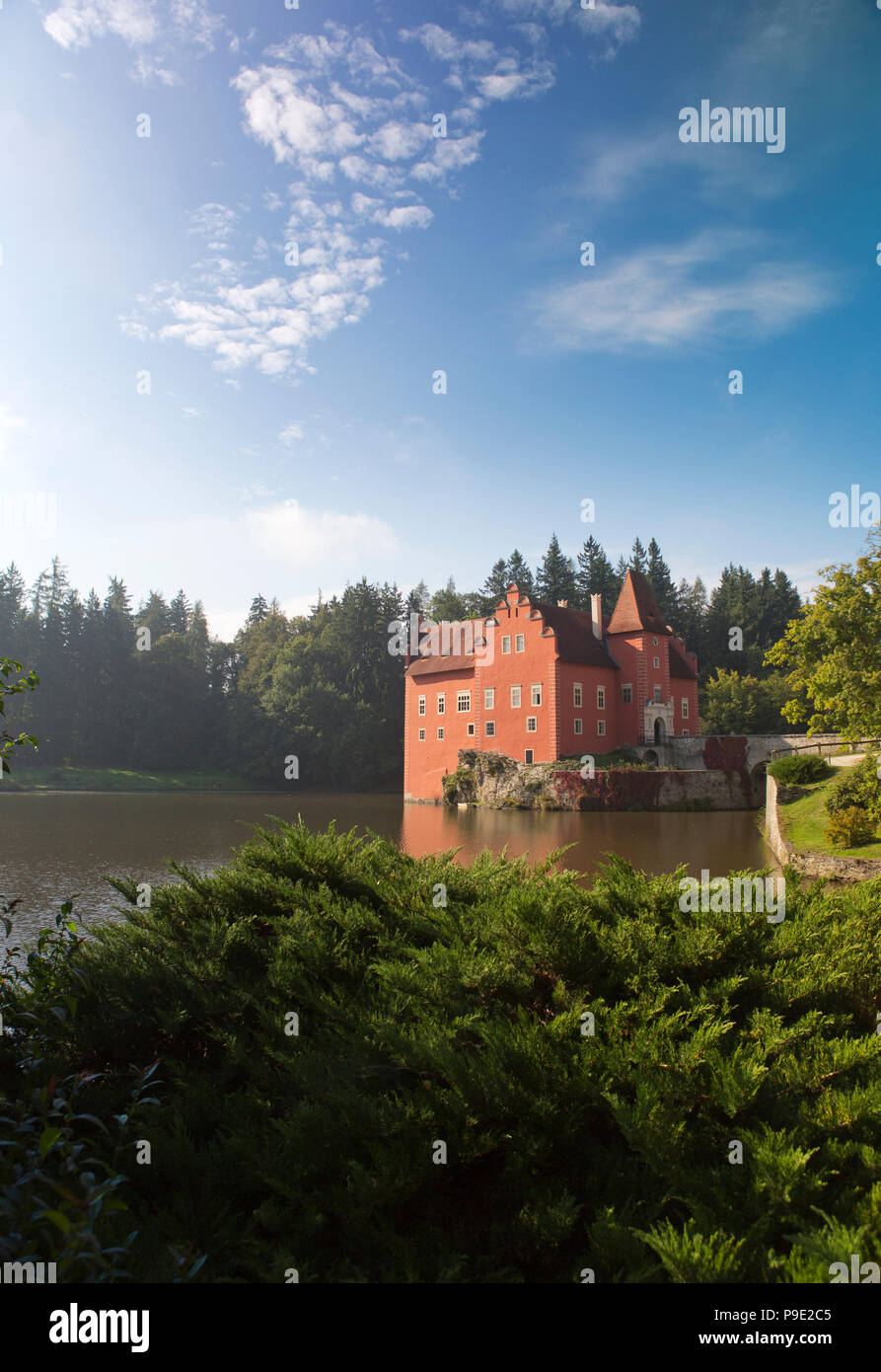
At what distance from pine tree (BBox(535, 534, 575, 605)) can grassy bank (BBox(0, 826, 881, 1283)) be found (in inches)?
3328

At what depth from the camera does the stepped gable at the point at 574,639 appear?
157 feet

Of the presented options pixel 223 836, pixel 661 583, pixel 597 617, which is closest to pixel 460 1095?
pixel 223 836

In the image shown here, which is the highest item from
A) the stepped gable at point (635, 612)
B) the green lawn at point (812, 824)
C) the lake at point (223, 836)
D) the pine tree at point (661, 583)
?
the pine tree at point (661, 583)

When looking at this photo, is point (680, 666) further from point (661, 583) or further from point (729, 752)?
point (661, 583)

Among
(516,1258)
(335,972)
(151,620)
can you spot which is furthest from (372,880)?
(151,620)

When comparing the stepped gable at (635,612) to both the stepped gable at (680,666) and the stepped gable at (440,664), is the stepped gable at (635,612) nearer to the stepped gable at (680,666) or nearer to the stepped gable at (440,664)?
the stepped gable at (680,666)

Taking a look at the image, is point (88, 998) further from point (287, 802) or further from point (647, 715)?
point (647, 715)

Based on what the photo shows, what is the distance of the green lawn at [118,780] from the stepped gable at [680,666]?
35612mm

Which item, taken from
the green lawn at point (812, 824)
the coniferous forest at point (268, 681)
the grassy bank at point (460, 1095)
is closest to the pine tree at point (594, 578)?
the coniferous forest at point (268, 681)

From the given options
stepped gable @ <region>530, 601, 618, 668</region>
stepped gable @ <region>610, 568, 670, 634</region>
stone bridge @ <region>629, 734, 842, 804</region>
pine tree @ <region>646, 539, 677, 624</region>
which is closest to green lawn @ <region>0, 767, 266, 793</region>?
stepped gable @ <region>530, 601, 618, 668</region>

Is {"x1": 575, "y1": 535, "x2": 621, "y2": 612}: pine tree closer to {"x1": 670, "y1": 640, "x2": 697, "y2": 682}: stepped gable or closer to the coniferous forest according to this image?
the coniferous forest

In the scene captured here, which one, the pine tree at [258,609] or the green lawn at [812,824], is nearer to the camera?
the green lawn at [812,824]
